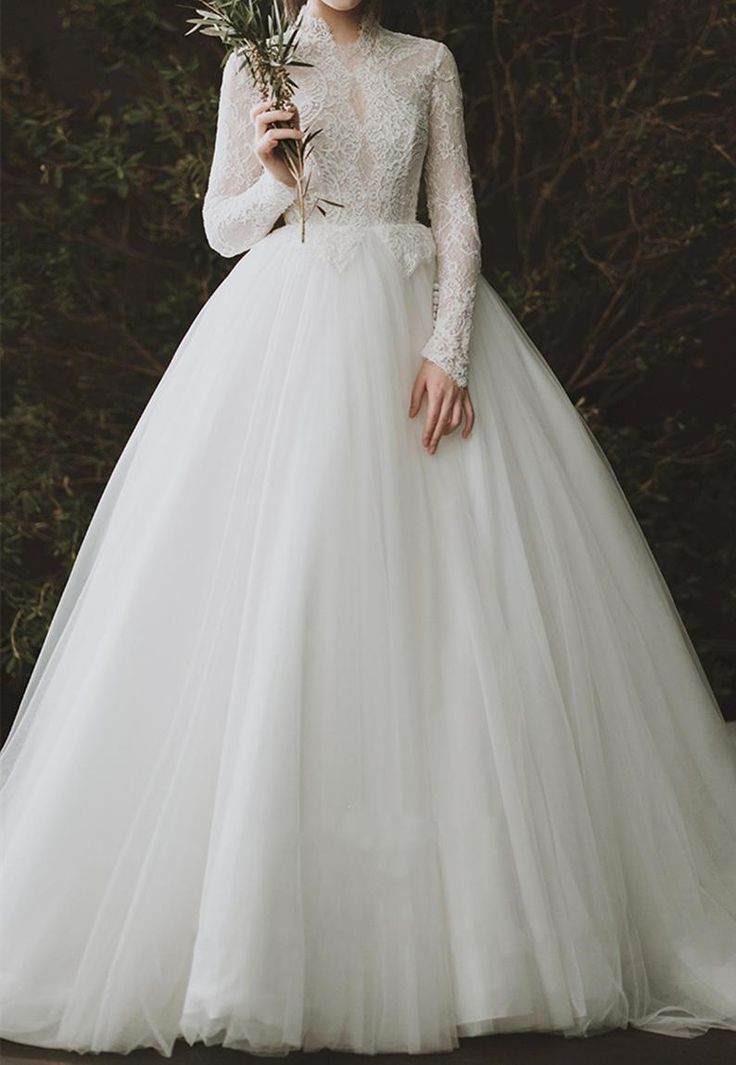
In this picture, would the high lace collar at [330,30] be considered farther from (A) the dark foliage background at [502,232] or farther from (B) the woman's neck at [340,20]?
(A) the dark foliage background at [502,232]

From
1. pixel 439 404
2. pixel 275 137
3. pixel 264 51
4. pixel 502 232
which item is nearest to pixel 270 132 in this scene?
pixel 275 137

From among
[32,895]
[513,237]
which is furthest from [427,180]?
[513,237]

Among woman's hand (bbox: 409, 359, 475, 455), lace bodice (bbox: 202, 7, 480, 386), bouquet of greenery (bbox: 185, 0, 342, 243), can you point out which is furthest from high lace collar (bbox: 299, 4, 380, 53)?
woman's hand (bbox: 409, 359, 475, 455)

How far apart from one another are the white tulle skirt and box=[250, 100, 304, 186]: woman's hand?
0.54ft

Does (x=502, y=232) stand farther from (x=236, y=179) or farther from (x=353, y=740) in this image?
(x=353, y=740)

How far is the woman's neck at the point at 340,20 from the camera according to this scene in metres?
2.51

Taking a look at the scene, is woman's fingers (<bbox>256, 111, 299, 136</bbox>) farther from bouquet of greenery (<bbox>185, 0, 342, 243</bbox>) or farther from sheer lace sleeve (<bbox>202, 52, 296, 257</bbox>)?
sheer lace sleeve (<bbox>202, 52, 296, 257</bbox>)

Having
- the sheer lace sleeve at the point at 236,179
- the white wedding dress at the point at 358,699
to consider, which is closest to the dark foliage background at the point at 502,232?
the sheer lace sleeve at the point at 236,179

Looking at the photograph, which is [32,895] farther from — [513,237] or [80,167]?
[513,237]

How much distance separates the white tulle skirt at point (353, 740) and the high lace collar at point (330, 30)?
370 millimetres

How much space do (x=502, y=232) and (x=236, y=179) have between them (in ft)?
6.25

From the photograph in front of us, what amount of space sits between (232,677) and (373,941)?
17.4 inches

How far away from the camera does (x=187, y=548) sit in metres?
2.22

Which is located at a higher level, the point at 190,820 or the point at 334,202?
the point at 334,202
